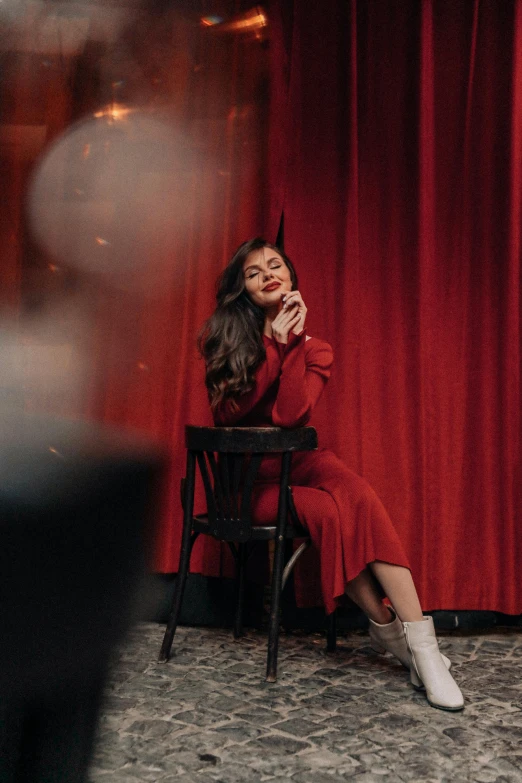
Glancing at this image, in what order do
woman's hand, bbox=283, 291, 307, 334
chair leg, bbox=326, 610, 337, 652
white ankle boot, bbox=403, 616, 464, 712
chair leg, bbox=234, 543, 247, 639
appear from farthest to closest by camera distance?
chair leg, bbox=234, 543, 247, 639
chair leg, bbox=326, 610, 337, 652
woman's hand, bbox=283, 291, 307, 334
white ankle boot, bbox=403, 616, 464, 712

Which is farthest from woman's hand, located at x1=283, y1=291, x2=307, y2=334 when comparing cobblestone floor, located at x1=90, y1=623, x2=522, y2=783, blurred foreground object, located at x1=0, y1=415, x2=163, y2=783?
cobblestone floor, located at x1=90, y1=623, x2=522, y2=783

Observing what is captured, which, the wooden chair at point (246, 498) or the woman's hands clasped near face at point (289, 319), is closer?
the wooden chair at point (246, 498)

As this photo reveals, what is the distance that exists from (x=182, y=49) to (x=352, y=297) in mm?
1122

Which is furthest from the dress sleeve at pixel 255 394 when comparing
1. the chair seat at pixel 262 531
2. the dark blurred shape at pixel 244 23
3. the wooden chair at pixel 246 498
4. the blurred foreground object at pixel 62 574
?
the dark blurred shape at pixel 244 23

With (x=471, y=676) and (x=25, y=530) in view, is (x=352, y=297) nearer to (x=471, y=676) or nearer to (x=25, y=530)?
(x=471, y=676)

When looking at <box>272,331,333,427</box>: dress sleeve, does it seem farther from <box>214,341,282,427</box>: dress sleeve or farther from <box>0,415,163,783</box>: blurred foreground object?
<box>0,415,163,783</box>: blurred foreground object

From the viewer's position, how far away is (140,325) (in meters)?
2.60

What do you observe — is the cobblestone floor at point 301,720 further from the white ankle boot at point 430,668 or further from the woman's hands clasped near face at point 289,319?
the woman's hands clasped near face at point 289,319

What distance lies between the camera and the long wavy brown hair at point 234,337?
83.5 inches

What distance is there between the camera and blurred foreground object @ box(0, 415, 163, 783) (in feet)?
4.61

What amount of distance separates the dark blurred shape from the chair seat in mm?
1778

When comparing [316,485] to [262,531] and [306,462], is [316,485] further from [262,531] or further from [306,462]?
[262,531]

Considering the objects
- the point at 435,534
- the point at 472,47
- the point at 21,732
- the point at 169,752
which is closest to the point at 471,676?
the point at 435,534

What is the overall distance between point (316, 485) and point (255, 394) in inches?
13.1
